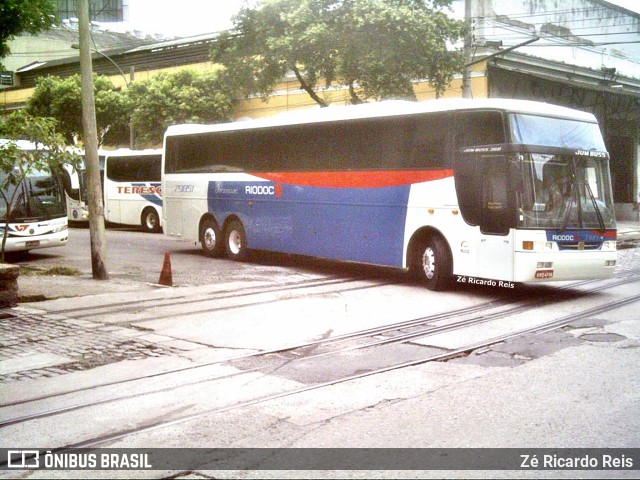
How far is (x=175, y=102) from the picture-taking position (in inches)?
1507

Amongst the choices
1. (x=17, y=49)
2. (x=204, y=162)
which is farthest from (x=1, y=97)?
(x=204, y=162)

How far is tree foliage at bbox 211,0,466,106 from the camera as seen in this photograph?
26312mm

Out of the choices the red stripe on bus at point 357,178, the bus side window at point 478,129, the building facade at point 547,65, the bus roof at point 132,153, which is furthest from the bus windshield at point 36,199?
the building facade at point 547,65

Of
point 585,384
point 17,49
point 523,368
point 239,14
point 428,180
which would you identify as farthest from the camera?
point 17,49

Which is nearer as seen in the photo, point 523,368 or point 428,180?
point 523,368

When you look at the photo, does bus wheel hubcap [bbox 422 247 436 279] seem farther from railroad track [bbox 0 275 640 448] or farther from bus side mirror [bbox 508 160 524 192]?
bus side mirror [bbox 508 160 524 192]

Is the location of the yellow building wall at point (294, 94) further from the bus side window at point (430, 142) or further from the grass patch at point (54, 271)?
the grass patch at point (54, 271)

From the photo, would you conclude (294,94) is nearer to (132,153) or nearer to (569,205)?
(132,153)

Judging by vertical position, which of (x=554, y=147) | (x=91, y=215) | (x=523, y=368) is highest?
(x=554, y=147)

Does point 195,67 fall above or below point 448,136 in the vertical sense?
above

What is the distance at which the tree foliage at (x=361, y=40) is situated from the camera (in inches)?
1036

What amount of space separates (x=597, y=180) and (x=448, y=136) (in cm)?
262

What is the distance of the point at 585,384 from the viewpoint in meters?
7.47

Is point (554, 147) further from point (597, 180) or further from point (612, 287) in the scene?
point (612, 287)
